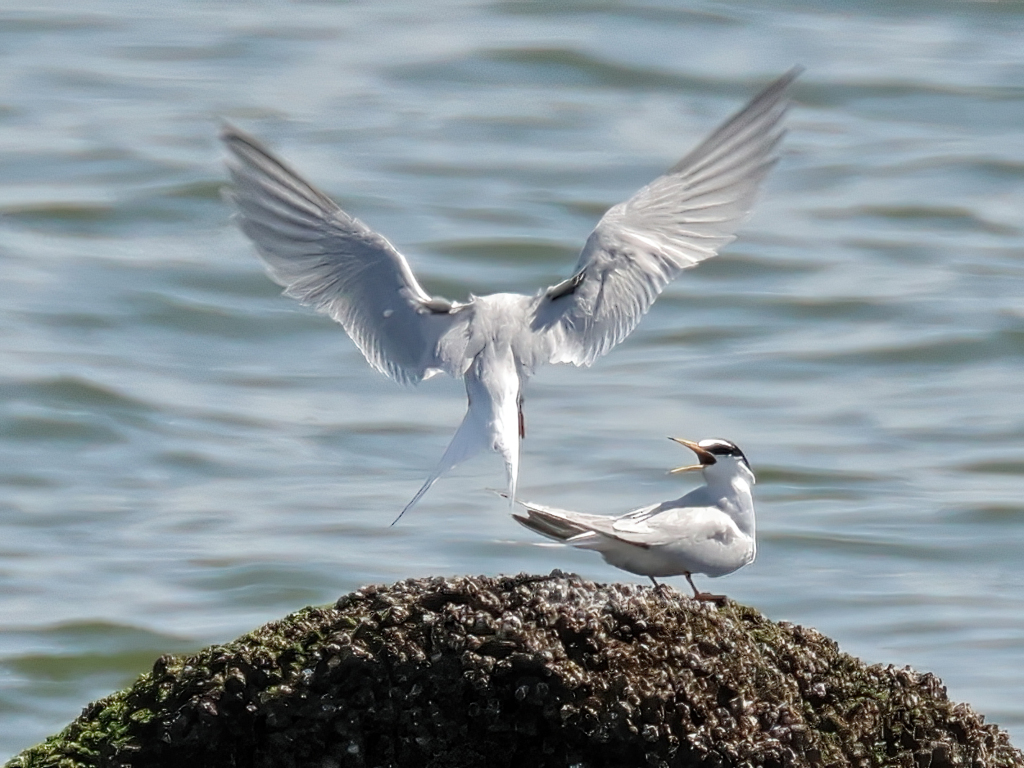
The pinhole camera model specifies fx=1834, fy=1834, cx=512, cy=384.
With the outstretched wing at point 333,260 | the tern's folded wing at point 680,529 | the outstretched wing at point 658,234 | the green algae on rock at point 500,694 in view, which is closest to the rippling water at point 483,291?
the outstretched wing at point 658,234

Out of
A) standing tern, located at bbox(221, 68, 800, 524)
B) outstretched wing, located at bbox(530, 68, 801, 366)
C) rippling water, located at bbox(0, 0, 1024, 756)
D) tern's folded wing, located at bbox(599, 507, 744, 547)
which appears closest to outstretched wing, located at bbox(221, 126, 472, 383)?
standing tern, located at bbox(221, 68, 800, 524)

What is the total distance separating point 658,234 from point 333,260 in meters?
1.33

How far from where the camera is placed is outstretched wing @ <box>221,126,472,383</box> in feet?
23.7

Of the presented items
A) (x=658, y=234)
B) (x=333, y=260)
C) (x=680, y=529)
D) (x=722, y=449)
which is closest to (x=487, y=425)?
(x=680, y=529)

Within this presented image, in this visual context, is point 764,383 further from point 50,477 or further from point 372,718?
point 372,718

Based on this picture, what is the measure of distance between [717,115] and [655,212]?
10.6 meters

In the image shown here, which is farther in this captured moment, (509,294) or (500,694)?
(509,294)

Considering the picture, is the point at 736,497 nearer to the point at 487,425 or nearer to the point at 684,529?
the point at 684,529

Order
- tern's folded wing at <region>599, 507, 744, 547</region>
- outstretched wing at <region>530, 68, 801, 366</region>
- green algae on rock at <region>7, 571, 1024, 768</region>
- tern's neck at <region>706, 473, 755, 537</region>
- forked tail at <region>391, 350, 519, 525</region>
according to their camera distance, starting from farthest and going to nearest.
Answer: outstretched wing at <region>530, 68, 801, 366</region> → tern's neck at <region>706, 473, 755, 537</region> → forked tail at <region>391, 350, 519, 525</region> → tern's folded wing at <region>599, 507, 744, 547</region> → green algae on rock at <region>7, 571, 1024, 768</region>

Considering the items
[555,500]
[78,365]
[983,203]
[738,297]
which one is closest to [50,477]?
[78,365]

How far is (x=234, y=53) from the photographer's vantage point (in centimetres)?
2006

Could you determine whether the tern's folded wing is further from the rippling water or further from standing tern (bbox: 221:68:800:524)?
the rippling water

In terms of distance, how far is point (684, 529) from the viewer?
6.09 meters

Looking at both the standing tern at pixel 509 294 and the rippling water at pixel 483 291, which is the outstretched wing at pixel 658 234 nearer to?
the standing tern at pixel 509 294
